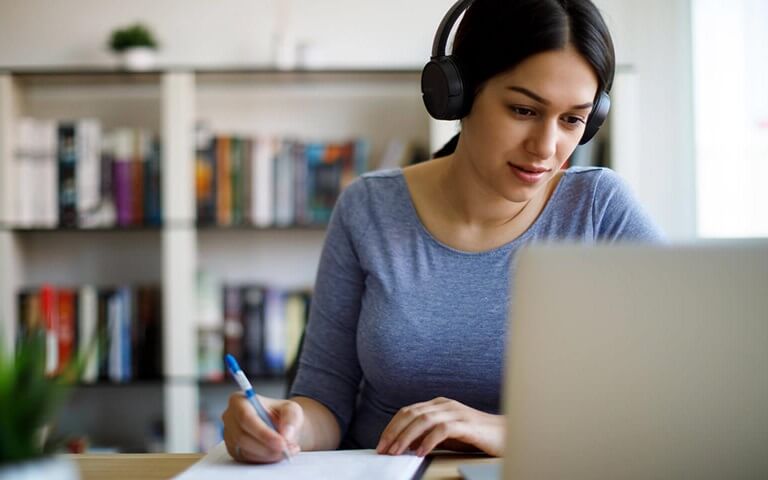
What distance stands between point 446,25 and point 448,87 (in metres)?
0.09

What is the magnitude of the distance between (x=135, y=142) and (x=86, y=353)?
7.60 feet

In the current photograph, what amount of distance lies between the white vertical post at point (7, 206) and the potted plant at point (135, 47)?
34 cm

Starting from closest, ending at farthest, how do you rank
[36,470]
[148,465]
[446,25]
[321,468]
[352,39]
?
1. [36,470]
2. [321,468]
3. [148,465]
4. [446,25]
5. [352,39]

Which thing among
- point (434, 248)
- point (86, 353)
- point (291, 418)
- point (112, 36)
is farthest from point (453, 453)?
point (112, 36)

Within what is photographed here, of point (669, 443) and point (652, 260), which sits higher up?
point (652, 260)

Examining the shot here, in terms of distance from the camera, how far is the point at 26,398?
542 millimetres

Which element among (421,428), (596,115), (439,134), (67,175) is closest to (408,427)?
(421,428)

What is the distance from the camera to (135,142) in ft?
9.14

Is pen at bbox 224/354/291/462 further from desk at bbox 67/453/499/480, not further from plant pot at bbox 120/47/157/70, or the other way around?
plant pot at bbox 120/47/157/70

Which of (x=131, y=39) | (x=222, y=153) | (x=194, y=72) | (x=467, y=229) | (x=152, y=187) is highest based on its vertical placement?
(x=131, y=39)

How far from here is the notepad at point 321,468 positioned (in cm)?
86

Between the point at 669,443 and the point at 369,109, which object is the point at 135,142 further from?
the point at 669,443

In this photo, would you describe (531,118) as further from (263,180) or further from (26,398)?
(263,180)

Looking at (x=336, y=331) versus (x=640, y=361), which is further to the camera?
(x=336, y=331)
